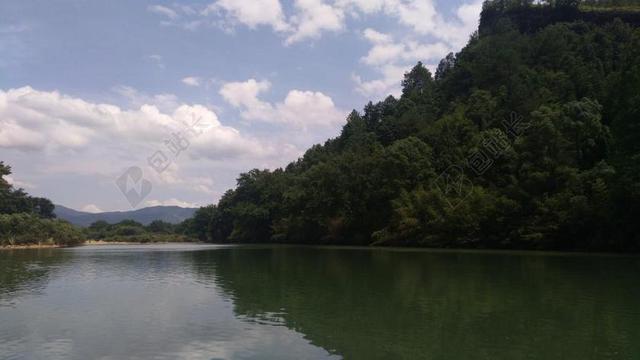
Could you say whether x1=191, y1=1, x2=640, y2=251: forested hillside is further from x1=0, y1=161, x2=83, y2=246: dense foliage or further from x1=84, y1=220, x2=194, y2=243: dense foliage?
x1=0, y1=161, x2=83, y2=246: dense foliage

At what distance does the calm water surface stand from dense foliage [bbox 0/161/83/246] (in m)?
77.5

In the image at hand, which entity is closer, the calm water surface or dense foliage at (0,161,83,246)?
the calm water surface

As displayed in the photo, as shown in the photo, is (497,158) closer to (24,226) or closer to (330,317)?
(330,317)

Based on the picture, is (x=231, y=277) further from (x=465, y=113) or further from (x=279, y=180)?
(x=279, y=180)

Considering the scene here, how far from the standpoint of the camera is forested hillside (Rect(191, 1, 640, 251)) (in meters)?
58.2

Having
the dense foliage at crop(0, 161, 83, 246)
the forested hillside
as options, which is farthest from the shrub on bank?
the forested hillside

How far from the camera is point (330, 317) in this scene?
19.2 meters

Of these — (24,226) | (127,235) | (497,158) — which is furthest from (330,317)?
(127,235)

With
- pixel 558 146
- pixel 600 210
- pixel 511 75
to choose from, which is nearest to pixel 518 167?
pixel 558 146

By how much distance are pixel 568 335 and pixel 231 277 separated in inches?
899

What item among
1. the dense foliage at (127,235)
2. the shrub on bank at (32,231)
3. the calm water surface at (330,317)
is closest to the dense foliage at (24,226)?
the shrub on bank at (32,231)

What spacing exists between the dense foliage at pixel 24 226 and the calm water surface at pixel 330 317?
77538 mm

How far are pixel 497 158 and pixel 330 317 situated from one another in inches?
2585

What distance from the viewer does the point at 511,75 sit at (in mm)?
106312
